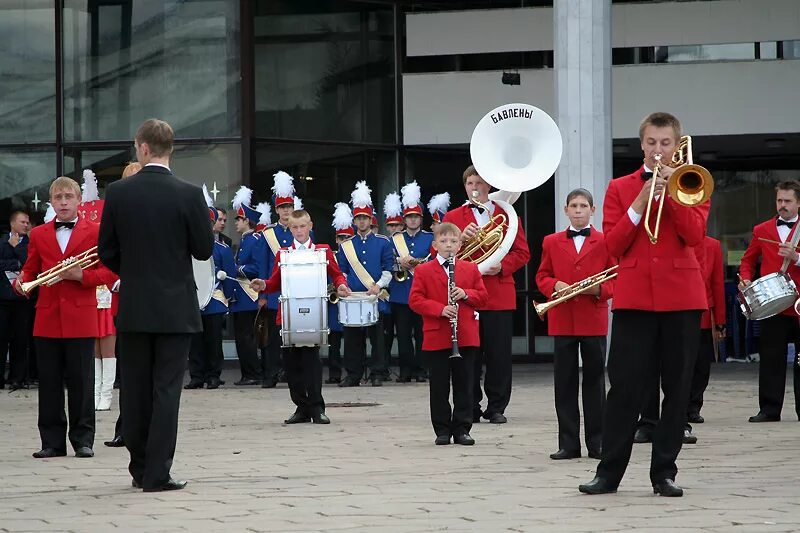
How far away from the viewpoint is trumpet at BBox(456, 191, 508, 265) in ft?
38.2

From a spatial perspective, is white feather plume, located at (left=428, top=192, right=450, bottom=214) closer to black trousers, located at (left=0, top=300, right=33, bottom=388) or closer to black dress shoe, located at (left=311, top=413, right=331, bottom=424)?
black trousers, located at (left=0, top=300, right=33, bottom=388)

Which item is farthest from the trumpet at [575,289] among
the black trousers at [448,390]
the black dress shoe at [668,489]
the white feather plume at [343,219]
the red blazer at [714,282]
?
the white feather plume at [343,219]

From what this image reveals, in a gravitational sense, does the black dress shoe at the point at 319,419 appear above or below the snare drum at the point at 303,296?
below

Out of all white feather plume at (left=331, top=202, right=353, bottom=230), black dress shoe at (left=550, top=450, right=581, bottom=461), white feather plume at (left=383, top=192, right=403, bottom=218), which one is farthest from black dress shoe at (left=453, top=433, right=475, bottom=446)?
white feather plume at (left=383, top=192, right=403, bottom=218)

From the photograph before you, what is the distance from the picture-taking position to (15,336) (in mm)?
17438

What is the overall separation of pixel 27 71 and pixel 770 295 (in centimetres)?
1189

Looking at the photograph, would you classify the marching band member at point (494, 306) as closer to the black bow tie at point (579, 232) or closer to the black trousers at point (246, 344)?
the black bow tie at point (579, 232)

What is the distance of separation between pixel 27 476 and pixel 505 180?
4701 mm

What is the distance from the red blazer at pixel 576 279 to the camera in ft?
32.2

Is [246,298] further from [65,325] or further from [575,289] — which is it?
[575,289]

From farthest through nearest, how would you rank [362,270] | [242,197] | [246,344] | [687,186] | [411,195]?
[242,197] → [411,195] → [246,344] → [362,270] → [687,186]

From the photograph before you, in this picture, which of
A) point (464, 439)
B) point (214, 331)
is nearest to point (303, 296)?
point (464, 439)

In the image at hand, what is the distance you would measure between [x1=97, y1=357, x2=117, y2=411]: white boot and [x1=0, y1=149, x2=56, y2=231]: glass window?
659cm

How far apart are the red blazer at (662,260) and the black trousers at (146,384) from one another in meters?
2.43
